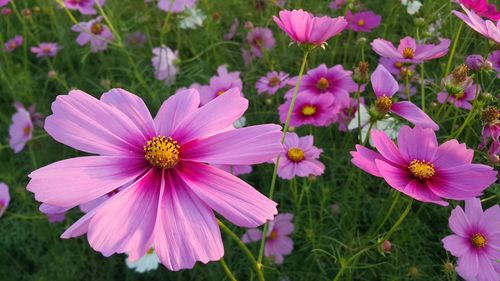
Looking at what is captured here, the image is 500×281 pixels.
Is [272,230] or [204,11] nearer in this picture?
[272,230]

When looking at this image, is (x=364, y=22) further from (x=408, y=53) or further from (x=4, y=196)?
(x=4, y=196)

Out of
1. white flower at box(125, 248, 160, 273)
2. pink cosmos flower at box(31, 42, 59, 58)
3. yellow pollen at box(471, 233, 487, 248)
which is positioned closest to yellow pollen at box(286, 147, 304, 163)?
yellow pollen at box(471, 233, 487, 248)

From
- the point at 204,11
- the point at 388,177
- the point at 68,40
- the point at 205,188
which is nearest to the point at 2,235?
the point at 68,40

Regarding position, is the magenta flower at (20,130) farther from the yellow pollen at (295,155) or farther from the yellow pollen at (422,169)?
the yellow pollen at (422,169)

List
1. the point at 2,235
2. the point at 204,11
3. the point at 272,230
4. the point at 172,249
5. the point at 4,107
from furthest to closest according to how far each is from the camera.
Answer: the point at 4,107, the point at 204,11, the point at 2,235, the point at 272,230, the point at 172,249

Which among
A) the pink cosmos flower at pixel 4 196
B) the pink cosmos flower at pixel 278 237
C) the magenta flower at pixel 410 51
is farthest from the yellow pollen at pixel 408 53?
the pink cosmos flower at pixel 4 196

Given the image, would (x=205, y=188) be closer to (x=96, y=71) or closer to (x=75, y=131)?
(x=75, y=131)

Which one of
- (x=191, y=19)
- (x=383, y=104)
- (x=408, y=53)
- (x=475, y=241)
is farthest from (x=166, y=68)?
(x=475, y=241)
